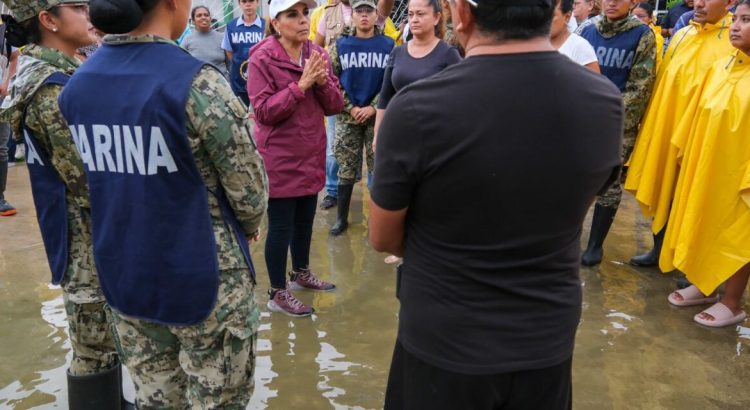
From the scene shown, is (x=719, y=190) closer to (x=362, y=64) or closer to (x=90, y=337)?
(x=362, y=64)

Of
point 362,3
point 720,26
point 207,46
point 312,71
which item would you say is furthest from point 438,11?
point 207,46

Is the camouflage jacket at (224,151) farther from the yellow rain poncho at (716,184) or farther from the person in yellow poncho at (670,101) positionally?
the person in yellow poncho at (670,101)

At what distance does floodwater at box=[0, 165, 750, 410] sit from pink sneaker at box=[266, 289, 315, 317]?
6 centimetres

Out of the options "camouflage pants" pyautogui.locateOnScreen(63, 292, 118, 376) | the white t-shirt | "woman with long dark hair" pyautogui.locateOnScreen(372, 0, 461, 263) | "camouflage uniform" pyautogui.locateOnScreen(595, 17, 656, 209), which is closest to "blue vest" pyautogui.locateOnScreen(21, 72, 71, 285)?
"camouflage pants" pyautogui.locateOnScreen(63, 292, 118, 376)

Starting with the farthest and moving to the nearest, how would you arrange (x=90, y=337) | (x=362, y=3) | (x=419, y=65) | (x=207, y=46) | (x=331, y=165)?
1. (x=207, y=46)
2. (x=331, y=165)
3. (x=362, y=3)
4. (x=419, y=65)
5. (x=90, y=337)

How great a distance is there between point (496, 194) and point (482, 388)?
0.48 m

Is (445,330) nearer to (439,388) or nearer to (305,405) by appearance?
(439,388)

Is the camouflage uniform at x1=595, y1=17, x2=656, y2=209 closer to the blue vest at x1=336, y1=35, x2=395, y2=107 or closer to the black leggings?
the blue vest at x1=336, y1=35, x2=395, y2=107

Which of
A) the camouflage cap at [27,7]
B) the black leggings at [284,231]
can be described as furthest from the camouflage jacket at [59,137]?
the black leggings at [284,231]

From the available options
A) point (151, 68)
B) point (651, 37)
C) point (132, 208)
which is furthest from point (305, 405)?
point (651, 37)

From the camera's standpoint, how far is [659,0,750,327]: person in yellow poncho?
11.3 ft

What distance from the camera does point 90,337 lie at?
2377 millimetres

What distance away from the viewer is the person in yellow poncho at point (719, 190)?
3459mm

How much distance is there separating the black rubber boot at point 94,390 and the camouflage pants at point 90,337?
2 centimetres
